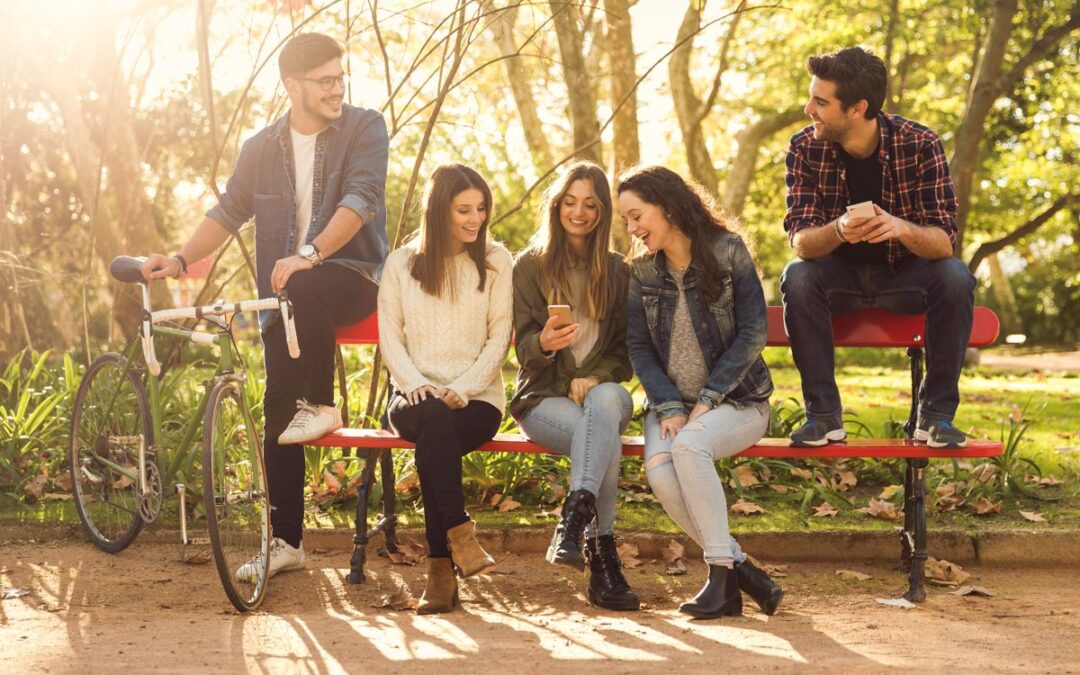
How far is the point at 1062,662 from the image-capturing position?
12.2 feet

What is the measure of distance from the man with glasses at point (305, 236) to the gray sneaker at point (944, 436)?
7.07ft

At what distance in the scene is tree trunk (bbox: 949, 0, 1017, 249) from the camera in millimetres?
13078

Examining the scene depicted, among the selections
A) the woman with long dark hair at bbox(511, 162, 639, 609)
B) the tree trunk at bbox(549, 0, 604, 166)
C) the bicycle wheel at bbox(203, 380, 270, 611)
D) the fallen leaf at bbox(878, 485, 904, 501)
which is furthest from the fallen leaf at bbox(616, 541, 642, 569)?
the tree trunk at bbox(549, 0, 604, 166)

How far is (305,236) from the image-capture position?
5.04 meters

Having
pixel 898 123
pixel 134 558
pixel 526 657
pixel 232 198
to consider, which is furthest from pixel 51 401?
pixel 898 123

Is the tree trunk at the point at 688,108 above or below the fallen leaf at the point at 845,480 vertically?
above

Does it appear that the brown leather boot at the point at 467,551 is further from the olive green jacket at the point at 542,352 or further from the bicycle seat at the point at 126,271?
the bicycle seat at the point at 126,271

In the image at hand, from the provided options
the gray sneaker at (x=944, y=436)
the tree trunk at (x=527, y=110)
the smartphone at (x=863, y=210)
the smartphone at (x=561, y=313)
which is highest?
the tree trunk at (x=527, y=110)

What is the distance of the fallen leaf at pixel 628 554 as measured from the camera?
5.20 m

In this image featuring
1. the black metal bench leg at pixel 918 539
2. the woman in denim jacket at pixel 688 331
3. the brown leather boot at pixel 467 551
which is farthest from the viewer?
the black metal bench leg at pixel 918 539

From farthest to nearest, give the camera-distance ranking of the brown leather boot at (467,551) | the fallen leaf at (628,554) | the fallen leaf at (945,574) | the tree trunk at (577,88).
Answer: the tree trunk at (577,88) → the fallen leaf at (628,554) → the fallen leaf at (945,574) → the brown leather boot at (467,551)

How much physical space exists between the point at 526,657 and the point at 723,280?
158cm

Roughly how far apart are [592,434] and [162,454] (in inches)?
71.5

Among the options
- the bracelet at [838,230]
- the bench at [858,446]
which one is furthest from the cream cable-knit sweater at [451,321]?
the bracelet at [838,230]
